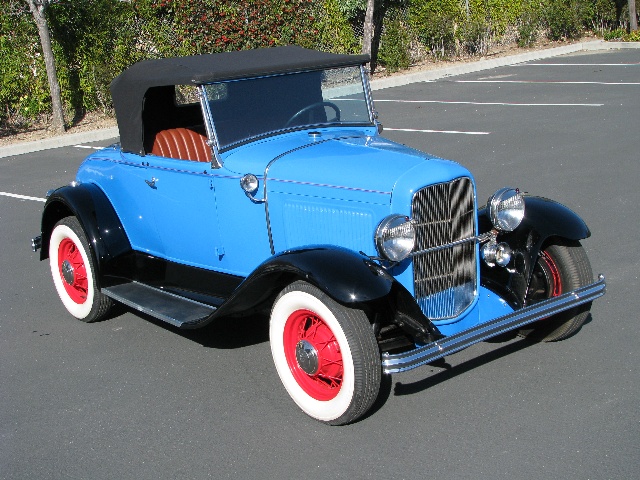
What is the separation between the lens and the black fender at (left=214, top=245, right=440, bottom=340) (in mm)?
3717

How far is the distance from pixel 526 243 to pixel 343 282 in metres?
1.35

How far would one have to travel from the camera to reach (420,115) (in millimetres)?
13977

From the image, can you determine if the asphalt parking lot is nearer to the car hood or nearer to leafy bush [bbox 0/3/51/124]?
the car hood

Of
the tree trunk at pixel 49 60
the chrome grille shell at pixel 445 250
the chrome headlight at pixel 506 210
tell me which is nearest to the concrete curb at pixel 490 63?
the tree trunk at pixel 49 60

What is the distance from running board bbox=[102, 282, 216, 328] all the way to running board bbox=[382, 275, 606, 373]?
1318 mm

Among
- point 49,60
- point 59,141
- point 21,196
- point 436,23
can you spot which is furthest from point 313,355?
point 436,23

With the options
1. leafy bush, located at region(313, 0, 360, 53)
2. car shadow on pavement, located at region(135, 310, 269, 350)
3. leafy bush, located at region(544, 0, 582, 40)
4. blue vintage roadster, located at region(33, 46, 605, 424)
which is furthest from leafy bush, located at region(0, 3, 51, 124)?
leafy bush, located at region(544, 0, 582, 40)

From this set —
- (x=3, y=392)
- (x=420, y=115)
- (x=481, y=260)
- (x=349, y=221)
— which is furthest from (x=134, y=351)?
(x=420, y=115)

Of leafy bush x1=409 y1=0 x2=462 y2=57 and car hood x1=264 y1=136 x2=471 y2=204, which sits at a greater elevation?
leafy bush x1=409 y1=0 x2=462 y2=57

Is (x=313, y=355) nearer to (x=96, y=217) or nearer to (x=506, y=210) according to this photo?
(x=506, y=210)

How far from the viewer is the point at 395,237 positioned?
3.95 m

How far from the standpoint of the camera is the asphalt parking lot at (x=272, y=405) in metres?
3.62

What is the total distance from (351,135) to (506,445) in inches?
85.4

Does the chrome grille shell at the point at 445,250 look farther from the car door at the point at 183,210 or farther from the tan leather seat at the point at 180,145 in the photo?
the tan leather seat at the point at 180,145
